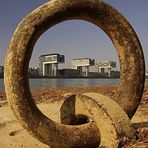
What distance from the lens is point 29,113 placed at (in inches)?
→ 194

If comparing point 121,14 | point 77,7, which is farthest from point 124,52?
point 77,7

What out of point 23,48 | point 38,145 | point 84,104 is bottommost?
point 38,145

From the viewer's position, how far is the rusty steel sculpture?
4926mm

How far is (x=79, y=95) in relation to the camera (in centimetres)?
549

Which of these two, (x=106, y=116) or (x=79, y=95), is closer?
(x=106, y=116)

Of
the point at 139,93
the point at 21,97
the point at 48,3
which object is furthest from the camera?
the point at 139,93

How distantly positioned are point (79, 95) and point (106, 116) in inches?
29.0

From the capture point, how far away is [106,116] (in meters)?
4.93

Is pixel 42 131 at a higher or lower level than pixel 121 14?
lower

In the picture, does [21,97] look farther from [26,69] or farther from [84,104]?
[84,104]

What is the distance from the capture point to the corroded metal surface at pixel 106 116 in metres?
4.78

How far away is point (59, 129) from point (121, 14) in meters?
2.34

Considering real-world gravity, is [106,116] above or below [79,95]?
below

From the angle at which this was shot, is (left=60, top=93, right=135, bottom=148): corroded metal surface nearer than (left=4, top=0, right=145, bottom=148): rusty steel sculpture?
Yes
